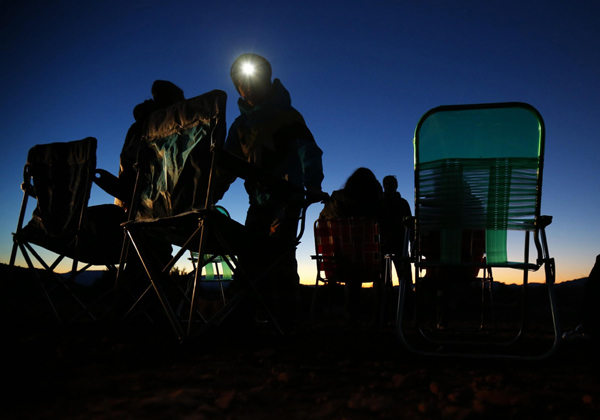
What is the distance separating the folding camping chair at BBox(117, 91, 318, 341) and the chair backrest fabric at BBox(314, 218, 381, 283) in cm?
146

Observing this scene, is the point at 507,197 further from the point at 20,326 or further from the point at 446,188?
the point at 20,326

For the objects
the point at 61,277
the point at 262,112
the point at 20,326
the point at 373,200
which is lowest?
the point at 20,326

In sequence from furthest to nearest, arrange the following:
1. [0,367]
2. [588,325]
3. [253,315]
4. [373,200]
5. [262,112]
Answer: [373,200]
[262,112]
[253,315]
[588,325]
[0,367]

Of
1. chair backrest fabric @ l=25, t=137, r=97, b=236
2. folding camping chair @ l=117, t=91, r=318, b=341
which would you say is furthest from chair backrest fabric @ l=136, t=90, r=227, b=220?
chair backrest fabric @ l=25, t=137, r=97, b=236

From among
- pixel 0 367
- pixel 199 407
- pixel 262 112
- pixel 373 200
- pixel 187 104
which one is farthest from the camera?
pixel 373 200

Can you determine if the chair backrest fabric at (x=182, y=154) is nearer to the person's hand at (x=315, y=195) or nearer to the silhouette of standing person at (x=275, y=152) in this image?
the silhouette of standing person at (x=275, y=152)

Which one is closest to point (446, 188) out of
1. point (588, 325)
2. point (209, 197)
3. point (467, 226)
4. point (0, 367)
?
point (467, 226)

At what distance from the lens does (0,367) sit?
1375 millimetres

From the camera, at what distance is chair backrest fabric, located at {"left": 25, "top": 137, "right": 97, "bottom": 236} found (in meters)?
2.99

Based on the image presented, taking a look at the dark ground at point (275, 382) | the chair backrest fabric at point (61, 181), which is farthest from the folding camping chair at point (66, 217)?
the dark ground at point (275, 382)

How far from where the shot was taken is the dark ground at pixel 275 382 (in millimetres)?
1007

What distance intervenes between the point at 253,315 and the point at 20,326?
1.69 m

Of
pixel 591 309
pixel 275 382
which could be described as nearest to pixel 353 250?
pixel 591 309

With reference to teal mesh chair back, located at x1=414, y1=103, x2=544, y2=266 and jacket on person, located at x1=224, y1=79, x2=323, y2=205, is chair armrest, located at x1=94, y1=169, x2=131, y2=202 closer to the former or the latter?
jacket on person, located at x1=224, y1=79, x2=323, y2=205
